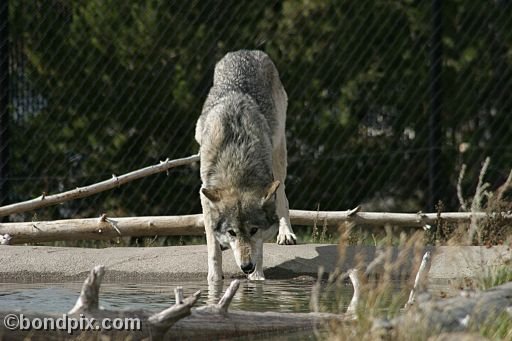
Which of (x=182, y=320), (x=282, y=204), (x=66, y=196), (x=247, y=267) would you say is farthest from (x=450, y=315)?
(x=66, y=196)

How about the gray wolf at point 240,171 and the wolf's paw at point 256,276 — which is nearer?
the gray wolf at point 240,171

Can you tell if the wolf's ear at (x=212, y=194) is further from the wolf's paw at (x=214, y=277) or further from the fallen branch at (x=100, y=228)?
the fallen branch at (x=100, y=228)

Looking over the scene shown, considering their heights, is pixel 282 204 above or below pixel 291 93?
below

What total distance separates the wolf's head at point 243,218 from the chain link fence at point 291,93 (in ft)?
9.45

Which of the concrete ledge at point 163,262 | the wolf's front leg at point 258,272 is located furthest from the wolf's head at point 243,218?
the concrete ledge at point 163,262

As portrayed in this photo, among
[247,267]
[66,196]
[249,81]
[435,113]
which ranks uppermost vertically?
[249,81]

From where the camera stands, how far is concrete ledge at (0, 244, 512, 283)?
6.29 m

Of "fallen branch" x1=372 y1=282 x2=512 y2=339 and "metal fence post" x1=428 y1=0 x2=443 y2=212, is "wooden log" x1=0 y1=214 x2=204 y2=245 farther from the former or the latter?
"fallen branch" x1=372 y1=282 x2=512 y2=339

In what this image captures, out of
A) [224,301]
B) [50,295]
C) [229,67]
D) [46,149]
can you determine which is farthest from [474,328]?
[46,149]

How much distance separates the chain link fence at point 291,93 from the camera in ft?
29.0

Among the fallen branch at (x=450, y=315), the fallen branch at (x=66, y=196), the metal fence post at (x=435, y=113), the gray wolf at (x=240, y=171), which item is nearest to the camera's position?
the fallen branch at (x=450, y=315)

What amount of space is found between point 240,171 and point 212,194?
0.90 ft

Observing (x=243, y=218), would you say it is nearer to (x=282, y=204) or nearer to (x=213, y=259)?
(x=213, y=259)
